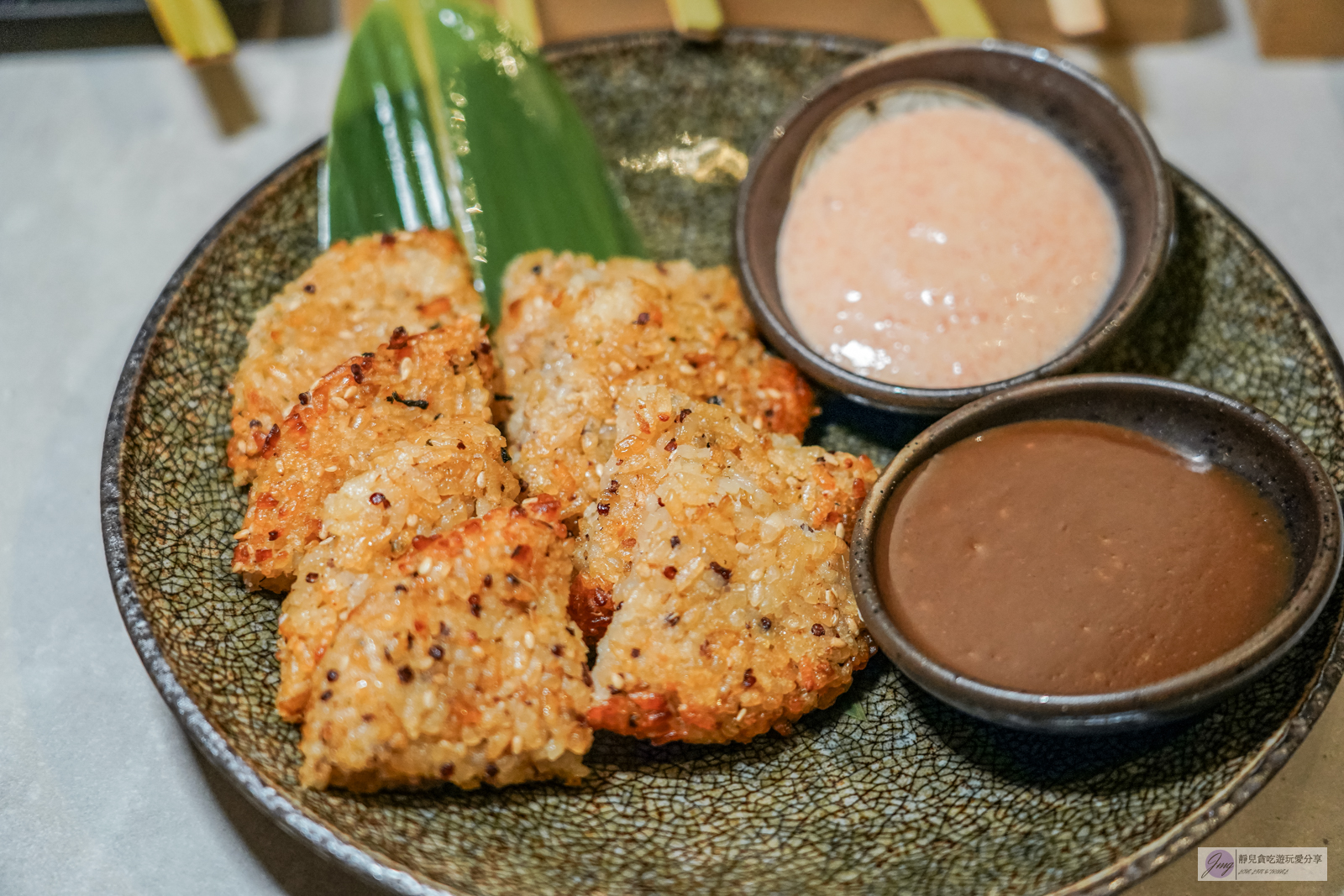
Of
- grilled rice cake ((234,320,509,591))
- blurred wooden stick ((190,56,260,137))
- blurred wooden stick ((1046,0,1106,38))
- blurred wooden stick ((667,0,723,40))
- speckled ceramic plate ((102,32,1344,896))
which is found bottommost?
speckled ceramic plate ((102,32,1344,896))

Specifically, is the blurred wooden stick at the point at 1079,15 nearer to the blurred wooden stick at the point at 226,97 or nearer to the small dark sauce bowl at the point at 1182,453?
the small dark sauce bowl at the point at 1182,453

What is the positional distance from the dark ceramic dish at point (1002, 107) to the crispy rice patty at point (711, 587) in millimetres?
516

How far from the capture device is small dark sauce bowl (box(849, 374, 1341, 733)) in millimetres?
2264

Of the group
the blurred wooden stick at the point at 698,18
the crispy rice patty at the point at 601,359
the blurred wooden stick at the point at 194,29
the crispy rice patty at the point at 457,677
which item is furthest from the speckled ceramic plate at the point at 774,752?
the blurred wooden stick at the point at 698,18

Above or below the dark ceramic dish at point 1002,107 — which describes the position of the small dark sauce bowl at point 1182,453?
below

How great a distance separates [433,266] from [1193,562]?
2.40 meters

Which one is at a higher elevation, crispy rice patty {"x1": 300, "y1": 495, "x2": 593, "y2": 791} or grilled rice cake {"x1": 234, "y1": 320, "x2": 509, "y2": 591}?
grilled rice cake {"x1": 234, "y1": 320, "x2": 509, "y2": 591}

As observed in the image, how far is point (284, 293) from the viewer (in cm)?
332

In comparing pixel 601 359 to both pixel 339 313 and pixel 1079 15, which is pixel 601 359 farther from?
pixel 1079 15

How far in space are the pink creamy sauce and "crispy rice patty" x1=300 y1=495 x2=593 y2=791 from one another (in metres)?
1.40

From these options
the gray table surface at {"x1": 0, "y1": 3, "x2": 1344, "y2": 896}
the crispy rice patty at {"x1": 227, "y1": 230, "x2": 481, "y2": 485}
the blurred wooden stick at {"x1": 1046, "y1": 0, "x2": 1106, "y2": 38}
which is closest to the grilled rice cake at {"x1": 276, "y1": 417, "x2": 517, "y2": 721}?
the crispy rice patty at {"x1": 227, "y1": 230, "x2": 481, "y2": 485}

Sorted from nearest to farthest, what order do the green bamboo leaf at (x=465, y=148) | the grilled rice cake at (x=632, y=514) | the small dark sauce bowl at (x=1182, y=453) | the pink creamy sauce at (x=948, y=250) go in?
the small dark sauce bowl at (x=1182, y=453) < the grilled rice cake at (x=632, y=514) < the pink creamy sauce at (x=948, y=250) < the green bamboo leaf at (x=465, y=148)

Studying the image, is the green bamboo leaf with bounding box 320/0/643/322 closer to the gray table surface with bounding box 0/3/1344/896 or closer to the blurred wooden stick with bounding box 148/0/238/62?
the blurred wooden stick with bounding box 148/0/238/62

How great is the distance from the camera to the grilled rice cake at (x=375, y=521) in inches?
101
